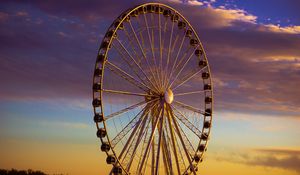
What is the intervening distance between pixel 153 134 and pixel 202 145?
721 cm

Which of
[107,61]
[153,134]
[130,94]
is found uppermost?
[107,61]

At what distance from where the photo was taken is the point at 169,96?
4275 centimetres

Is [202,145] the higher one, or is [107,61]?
[107,61]

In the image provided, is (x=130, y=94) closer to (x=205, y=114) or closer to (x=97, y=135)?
(x=97, y=135)

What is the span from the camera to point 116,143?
39812 mm

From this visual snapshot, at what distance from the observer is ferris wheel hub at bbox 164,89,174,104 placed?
140ft

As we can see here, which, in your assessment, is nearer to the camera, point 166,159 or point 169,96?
point 169,96

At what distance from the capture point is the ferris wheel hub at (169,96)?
Result: 42.5 metres

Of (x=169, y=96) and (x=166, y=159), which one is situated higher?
(x=169, y=96)

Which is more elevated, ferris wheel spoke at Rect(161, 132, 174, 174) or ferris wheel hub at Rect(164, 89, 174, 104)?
ferris wheel hub at Rect(164, 89, 174, 104)

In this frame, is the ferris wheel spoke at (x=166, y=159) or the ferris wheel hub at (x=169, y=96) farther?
the ferris wheel spoke at (x=166, y=159)

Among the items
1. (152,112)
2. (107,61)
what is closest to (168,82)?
(152,112)

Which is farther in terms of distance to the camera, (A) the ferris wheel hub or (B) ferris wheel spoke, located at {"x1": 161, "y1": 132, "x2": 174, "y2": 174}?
(B) ferris wheel spoke, located at {"x1": 161, "y1": 132, "x2": 174, "y2": 174}

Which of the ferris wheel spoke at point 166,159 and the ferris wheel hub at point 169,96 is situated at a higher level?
the ferris wheel hub at point 169,96
